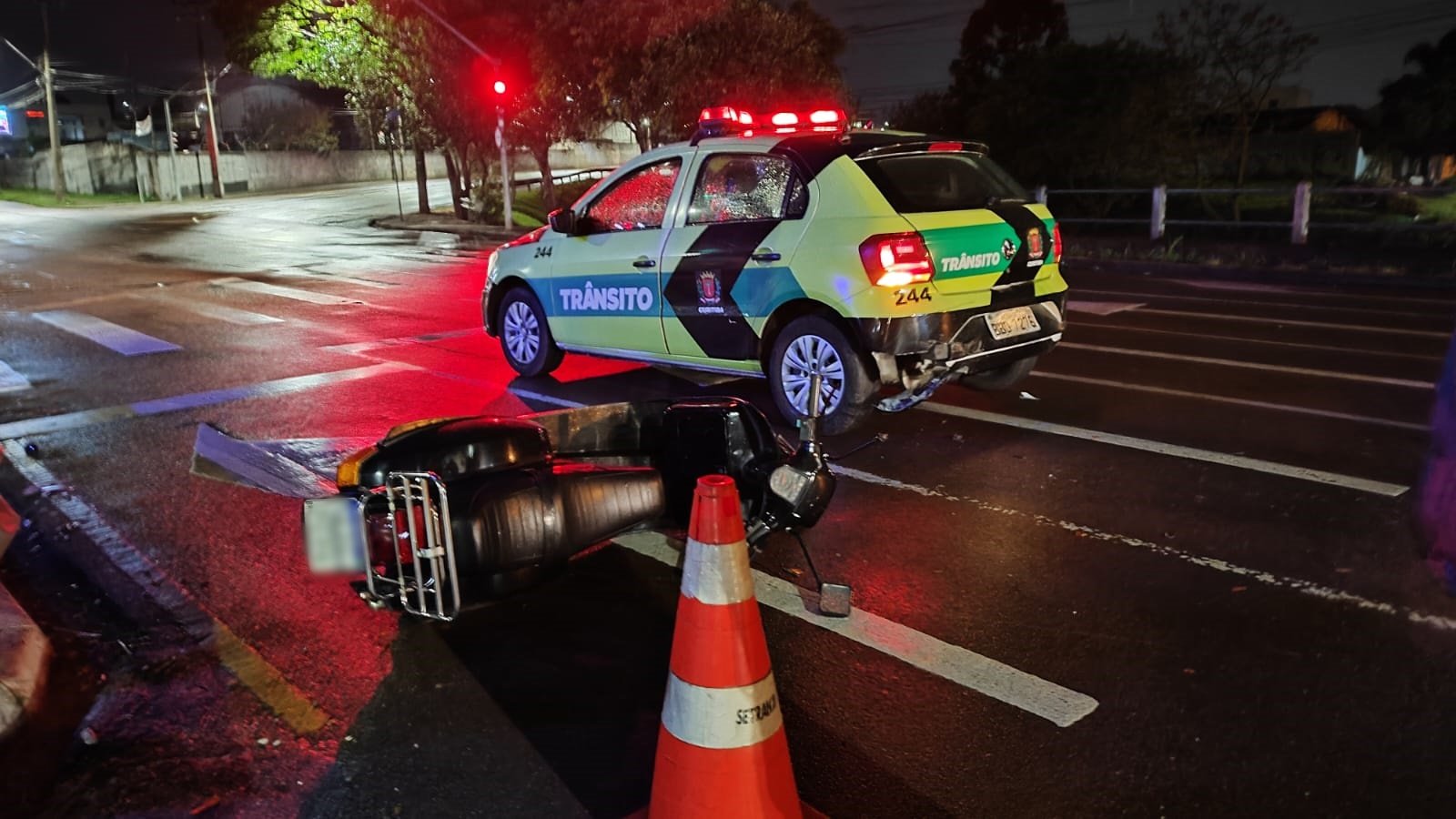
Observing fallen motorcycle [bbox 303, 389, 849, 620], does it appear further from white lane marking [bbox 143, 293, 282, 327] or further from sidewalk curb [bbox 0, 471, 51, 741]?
white lane marking [bbox 143, 293, 282, 327]

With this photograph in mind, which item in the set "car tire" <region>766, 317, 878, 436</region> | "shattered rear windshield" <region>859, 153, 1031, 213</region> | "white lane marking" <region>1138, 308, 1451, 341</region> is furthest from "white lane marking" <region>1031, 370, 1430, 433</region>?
"white lane marking" <region>1138, 308, 1451, 341</region>

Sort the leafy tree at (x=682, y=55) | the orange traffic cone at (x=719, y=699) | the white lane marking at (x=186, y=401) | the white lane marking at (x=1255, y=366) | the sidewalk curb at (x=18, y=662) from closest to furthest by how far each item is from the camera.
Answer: the orange traffic cone at (x=719, y=699), the sidewalk curb at (x=18, y=662), the white lane marking at (x=186, y=401), the white lane marking at (x=1255, y=366), the leafy tree at (x=682, y=55)

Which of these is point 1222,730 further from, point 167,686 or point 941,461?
point 167,686

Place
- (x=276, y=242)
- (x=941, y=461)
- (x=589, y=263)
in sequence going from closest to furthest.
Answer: (x=941, y=461)
(x=589, y=263)
(x=276, y=242)

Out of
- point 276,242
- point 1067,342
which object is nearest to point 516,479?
point 1067,342

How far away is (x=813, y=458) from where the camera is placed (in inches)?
162

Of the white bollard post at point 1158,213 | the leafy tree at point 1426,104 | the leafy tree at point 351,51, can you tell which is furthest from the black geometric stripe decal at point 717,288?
the leafy tree at point 1426,104

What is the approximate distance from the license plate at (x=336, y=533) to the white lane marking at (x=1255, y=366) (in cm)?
710

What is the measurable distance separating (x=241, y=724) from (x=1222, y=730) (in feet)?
9.81

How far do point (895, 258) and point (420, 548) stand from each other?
10.8 feet

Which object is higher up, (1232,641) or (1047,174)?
(1047,174)

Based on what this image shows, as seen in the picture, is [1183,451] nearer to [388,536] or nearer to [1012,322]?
[1012,322]

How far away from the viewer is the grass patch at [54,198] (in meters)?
45.9

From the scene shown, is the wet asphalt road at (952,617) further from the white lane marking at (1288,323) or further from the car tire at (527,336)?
the white lane marking at (1288,323)
